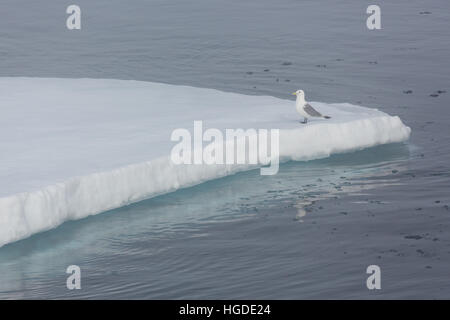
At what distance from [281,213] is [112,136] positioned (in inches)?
115

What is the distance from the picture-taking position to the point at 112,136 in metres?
14.8

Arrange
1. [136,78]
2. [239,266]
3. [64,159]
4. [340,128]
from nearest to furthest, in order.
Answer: [239,266] → [64,159] → [340,128] → [136,78]

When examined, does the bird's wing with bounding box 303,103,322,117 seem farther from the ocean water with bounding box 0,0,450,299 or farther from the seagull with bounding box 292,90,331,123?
the ocean water with bounding box 0,0,450,299

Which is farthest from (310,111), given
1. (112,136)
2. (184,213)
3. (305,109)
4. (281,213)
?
(184,213)

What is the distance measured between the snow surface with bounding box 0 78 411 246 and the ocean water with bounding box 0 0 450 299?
239 millimetres

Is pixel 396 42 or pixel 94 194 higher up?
pixel 396 42

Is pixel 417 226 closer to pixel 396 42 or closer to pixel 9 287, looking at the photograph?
pixel 9 287

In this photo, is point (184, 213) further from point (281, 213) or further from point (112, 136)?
point (112, 136)

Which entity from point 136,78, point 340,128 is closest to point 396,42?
point 136,78

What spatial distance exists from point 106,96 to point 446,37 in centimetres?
1048

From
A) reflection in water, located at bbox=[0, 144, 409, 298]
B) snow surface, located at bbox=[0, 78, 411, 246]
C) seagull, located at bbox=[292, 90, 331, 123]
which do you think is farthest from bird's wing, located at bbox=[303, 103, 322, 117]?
reflection in water, located at bbox=[0, 144, 409, 298]

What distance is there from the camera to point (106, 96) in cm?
1778

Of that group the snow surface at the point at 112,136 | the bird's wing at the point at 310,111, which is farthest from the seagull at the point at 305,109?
the snow surface at the point at 112,136

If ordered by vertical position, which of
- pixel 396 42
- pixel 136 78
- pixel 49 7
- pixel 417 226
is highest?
pixel 49 7
